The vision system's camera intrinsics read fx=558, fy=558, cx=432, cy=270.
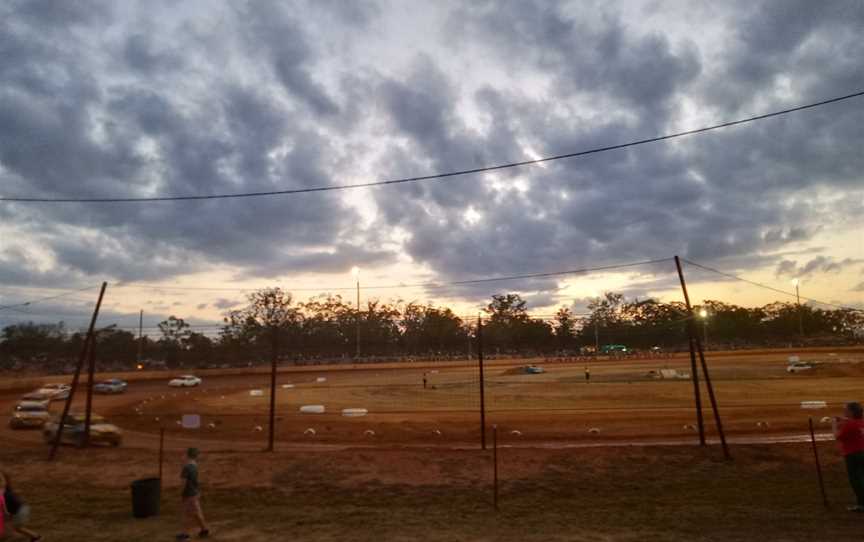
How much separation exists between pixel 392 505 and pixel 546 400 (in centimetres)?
2907

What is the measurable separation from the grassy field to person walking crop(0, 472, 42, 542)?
0.91 metres

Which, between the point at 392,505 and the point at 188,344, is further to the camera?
the point at 188,344

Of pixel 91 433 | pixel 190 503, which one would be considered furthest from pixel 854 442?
pixel 91 433

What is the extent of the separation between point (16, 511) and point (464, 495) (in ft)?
30.2

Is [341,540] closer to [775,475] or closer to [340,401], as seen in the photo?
[775,475]

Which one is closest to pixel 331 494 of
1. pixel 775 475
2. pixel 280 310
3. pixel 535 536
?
pixel 535 536

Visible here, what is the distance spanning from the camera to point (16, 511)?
392 inches

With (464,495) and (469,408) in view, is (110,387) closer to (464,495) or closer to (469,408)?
(469,408)

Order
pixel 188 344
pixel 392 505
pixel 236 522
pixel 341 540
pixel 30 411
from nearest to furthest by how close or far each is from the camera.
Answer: pixel 341 540
pixel 236 522
pixel 392 505
pixel 30 411
pixel 188 344

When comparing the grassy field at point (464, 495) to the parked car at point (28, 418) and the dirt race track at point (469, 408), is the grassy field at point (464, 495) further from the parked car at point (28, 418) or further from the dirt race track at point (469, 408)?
the parked car at point (28, 418)

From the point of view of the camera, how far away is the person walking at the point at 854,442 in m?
10.8

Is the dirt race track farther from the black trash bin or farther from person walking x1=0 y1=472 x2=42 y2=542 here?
person walking x1=0 y1=472 x2=42 y2=542

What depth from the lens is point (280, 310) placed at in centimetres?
12512

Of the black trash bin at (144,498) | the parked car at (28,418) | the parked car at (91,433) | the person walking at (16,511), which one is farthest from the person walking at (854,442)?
the parked car at (28,418)
